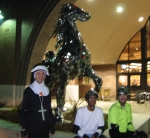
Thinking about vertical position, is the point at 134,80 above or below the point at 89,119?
above

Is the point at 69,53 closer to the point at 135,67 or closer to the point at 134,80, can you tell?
the point at 135,67

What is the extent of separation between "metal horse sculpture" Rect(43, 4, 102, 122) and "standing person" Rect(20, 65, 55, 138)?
2227 millimetres

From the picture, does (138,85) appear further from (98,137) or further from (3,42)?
(98,137)

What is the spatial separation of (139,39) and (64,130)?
43.5ft

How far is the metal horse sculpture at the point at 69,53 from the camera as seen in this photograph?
18.4 feet

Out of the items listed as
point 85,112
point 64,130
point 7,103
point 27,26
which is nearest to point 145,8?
point 27,26

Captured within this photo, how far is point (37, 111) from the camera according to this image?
129 inches

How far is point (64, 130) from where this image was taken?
216 inches

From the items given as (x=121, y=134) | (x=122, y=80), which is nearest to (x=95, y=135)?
(x=121, y=134)

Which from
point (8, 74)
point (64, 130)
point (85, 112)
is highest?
point (8, 74)

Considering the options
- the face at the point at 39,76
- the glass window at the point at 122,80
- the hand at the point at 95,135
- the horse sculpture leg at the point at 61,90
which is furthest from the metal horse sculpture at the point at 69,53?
the glass window at the point at 122,80

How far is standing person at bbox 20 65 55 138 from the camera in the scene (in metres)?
3.19

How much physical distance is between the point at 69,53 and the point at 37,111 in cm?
252

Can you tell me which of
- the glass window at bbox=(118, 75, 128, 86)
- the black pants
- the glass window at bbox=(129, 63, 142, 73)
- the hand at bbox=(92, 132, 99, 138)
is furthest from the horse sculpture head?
the glass window at bbox=(118, 75, 128, 86)
